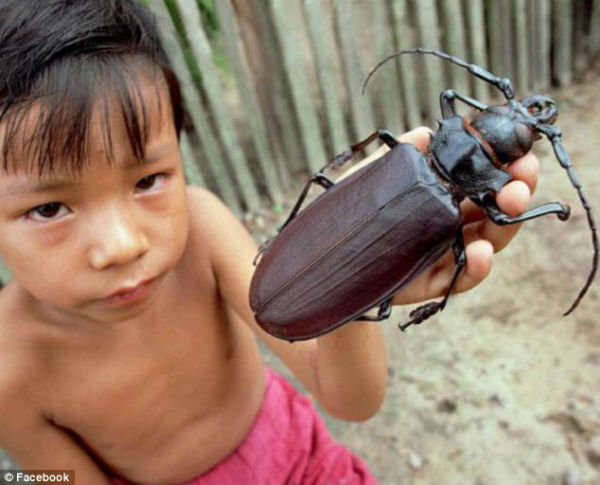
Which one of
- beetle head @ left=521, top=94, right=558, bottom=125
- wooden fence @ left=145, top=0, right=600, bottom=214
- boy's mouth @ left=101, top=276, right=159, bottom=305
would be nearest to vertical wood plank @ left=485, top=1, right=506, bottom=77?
wooden fence @ left=145, top=0, right=600, bottom=214

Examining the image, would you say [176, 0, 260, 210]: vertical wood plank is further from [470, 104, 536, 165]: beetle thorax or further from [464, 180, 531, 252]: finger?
[464, 180, 531, 252]: finger

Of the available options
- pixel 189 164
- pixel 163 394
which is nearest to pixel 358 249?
pixel 163 394

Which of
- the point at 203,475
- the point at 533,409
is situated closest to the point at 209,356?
the point at 203,475

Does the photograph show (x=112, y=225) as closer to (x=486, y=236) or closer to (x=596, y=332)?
(x=486, y=236)

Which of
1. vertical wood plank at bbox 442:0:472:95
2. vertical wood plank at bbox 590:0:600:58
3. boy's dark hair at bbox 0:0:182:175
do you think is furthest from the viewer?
vertical wood plank at bbox 590:0:600:58

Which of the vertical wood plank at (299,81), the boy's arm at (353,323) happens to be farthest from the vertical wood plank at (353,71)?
the boy's arm at (353,323)

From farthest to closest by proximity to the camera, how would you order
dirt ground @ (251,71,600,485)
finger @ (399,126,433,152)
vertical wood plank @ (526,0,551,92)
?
vertical wood plank @ (526,0,551,92) < dirt ground @ (251,71,600,485) < finger @ (399,126,433,152)

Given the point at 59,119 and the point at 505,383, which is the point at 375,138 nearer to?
the point at 59,119
